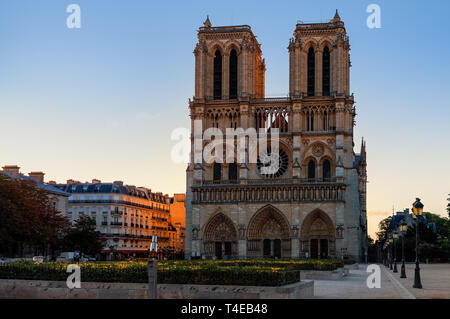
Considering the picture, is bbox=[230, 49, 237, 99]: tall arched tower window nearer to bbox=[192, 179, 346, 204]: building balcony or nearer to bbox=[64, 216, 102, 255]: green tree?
bbox=[192, 179, 346, 204]: building balcony

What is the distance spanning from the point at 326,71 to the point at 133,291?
55.6 m

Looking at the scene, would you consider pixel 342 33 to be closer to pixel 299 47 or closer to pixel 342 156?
pixel 299 47

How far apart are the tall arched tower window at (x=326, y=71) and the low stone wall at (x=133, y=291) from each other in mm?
52057

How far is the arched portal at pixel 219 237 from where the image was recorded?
7000 cm

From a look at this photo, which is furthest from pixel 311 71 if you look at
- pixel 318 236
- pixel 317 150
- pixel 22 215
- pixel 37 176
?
pixel 22 215

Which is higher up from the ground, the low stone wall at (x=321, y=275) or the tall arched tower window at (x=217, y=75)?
the tall arched tower window at (x=217, y=75)

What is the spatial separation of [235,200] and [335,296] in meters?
47.9

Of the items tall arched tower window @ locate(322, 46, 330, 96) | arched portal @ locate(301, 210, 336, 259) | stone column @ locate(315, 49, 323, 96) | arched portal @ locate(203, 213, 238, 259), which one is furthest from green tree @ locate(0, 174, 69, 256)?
tall arched tower window @ locate(322, 46, 330, 96)

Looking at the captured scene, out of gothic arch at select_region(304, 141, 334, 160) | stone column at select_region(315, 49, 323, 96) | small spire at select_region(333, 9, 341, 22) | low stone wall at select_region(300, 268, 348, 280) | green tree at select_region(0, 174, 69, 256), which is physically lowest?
low stone wall at select_region(300, 268, 348, 280)

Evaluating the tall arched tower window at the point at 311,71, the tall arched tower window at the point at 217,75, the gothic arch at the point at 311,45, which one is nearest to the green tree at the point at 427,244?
the tall arched tower window at the point at 311,71

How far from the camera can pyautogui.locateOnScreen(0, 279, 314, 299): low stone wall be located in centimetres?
1852

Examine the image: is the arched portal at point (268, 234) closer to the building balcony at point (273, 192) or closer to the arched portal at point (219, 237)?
the building balcony at point (273, 192)

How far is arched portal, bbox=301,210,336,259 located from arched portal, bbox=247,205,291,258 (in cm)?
193
